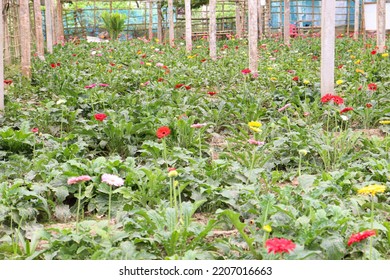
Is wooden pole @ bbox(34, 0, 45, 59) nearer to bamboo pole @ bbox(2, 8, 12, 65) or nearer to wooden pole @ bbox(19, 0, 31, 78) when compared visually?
bamboo pole @ bbox(2, 8, 12, 65)

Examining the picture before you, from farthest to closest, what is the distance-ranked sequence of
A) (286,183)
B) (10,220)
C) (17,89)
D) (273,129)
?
(17,89), (273,129), (286,183), (10,220)

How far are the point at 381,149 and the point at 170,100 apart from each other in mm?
3164

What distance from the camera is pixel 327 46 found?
26.2 feet

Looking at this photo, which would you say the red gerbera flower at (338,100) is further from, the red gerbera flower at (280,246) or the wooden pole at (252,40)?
the wooden pole at (252,40)

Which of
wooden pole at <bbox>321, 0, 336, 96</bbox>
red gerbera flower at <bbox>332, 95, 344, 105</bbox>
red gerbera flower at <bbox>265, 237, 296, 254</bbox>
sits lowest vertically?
red gerbera flower at <bbox>265, 237, 296, 254</bbox>

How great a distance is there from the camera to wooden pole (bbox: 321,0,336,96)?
7910 mm

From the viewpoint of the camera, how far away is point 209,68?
37.9ft

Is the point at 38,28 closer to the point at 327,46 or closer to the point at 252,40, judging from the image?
the point at 252,40

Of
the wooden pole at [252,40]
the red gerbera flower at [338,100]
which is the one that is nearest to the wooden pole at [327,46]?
the red gerbera flower at [338,100]

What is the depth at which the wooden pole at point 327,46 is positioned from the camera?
311 inches

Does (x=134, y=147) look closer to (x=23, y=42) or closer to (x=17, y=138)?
(x=17, y=138)

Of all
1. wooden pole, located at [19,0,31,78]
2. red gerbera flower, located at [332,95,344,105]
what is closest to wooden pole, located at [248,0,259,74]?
wooden pole, located at [19,0,31,78]

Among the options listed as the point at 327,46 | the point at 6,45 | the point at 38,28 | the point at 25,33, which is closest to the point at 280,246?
the point at 327,46
